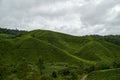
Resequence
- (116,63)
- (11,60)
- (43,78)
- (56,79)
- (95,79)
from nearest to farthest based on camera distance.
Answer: (43,78)
(95,79)
(56,79)
(116,63)
(11,60)

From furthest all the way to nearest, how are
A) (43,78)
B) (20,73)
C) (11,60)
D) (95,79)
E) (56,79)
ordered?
(11,60) → (56,79) → (95,79) → (20,73) → (43,78)

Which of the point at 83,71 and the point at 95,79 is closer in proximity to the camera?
the point at 95,79

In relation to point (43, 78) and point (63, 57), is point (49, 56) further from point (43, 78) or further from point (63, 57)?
point (43, 78)

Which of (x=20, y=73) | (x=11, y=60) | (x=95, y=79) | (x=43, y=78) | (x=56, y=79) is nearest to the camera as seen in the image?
(x=43, y=78)

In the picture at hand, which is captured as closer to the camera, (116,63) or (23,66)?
(23,66)

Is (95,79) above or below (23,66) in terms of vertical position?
below

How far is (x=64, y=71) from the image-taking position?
133500 millimetres

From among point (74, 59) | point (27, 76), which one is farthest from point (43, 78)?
point (74, 59)

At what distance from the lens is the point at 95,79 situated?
343ft

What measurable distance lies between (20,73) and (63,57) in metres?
106

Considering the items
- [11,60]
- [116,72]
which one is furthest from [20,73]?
[11,60]

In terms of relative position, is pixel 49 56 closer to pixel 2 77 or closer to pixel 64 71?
pixel 64 71

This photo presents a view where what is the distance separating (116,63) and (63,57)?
224ft

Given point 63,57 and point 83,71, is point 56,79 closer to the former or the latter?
point 83,71
